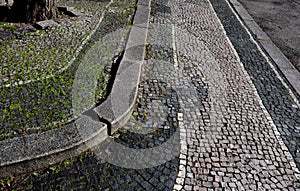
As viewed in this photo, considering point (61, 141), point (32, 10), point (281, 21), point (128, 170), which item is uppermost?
point (32, 10)

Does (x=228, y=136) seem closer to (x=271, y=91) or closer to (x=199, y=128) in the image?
(x=199, y=128)

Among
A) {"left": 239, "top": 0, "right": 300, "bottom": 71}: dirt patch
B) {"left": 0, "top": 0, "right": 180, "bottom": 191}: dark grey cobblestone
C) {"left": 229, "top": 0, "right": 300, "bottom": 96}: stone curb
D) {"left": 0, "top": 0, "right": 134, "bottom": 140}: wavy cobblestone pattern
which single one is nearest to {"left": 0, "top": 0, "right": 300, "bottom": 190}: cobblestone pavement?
{"left": 0, "top": 0, "right": 180, "bottom": 191}: dark grey cobblestone

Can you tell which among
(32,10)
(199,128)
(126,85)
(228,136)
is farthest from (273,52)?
(32,10)

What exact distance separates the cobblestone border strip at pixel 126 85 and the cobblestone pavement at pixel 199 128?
6.9 inches

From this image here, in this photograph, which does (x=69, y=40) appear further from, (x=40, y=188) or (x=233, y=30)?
(x=233, y=30)

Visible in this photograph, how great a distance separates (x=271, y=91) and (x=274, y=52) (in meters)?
1.91

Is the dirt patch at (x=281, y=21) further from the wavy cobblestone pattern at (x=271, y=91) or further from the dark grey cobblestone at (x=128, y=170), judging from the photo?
the dark grey cobblestone at (x=128, y=170)

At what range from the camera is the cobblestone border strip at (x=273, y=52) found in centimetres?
536

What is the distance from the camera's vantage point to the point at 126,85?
4320 mm

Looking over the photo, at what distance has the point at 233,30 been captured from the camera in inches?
292

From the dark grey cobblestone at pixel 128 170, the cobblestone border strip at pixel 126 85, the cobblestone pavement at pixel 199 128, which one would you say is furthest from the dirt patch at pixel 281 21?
the dark grey cobblestone at pixel 128 170

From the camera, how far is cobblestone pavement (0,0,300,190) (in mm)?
3072

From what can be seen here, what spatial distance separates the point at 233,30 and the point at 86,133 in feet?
18.2

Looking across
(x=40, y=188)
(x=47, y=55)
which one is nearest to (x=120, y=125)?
(x=40, y=188)
